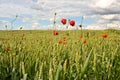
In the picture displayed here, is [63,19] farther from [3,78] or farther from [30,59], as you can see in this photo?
[3,78]

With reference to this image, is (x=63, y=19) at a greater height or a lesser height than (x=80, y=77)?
greater

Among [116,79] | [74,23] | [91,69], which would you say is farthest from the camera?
[74,23]

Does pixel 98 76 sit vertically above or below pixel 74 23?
below

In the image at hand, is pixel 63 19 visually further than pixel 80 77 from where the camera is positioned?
Yes

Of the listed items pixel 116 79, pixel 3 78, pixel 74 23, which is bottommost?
pixel 116 79

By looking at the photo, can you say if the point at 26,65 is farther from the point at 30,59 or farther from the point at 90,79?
the point at 90,79

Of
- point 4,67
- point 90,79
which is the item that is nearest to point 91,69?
point 90,79

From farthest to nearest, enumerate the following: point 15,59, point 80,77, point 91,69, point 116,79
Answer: point 91,69 → point 116,79 → point 15,59 → point 80,77

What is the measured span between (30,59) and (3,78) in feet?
2.78

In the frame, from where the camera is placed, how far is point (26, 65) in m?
2.83

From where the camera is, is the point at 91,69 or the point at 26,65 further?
the point at 91,69

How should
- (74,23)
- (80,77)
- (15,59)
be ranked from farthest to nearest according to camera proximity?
(74,23), (15,59), (80,77)

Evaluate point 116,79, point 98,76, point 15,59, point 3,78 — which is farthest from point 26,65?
point 116,79

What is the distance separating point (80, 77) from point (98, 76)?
2.26 ft
